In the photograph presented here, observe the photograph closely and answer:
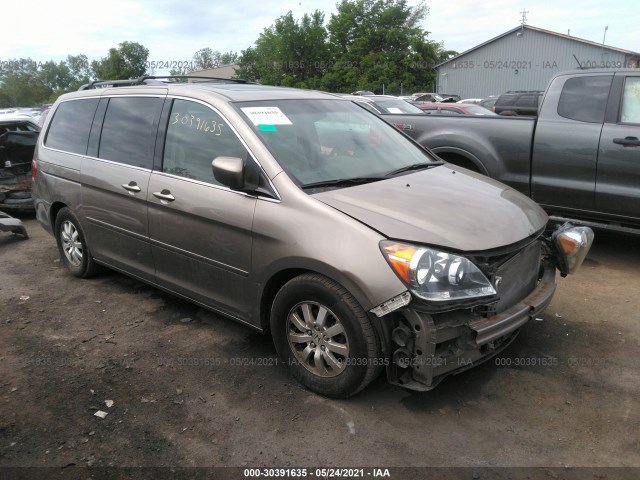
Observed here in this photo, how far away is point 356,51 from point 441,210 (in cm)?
4865

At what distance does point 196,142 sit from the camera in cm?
367

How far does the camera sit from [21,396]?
10.7 feet

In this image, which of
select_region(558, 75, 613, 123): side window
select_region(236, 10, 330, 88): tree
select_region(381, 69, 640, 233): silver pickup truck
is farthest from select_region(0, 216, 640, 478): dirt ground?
select_region(236, 10, 330, 88): tree

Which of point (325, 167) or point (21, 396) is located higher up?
point (325, 167)

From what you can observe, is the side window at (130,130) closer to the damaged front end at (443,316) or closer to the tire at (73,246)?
the tire at (73,246)

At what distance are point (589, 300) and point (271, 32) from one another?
205 ft

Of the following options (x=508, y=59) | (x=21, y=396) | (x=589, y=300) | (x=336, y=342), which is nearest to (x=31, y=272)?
(x=21, y=396)

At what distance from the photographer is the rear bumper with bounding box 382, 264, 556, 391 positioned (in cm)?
267

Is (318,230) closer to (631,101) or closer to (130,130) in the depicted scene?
(130,130)

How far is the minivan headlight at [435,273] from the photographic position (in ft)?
8.68

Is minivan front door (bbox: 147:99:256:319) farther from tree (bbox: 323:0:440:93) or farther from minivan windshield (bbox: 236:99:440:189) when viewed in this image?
tree (bbox: 323:0:440:93)

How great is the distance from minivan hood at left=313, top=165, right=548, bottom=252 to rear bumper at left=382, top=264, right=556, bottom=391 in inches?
15.3

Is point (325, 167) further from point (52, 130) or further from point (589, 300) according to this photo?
point (52, 130)

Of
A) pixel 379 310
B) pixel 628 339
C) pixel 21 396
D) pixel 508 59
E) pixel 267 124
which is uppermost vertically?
pixel 508 59
